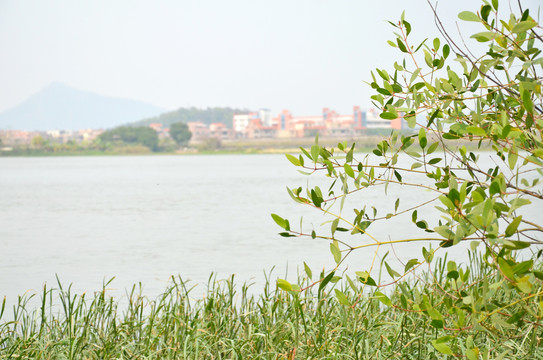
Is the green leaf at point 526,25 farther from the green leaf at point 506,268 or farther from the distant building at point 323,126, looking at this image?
the distant building at point 323,126

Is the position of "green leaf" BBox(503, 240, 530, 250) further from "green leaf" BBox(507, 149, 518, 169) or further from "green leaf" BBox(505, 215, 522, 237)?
"green leaf" BBox(507, 149, 518, 169)

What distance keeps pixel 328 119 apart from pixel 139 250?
93.1m

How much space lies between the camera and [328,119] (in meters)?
103

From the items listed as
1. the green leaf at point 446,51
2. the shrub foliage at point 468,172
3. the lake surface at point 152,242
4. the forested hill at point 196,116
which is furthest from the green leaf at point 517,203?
the forested hill at point 196,116

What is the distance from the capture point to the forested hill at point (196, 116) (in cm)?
14038

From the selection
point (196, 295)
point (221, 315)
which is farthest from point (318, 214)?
point (221, 315)

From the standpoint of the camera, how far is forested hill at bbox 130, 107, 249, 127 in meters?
140

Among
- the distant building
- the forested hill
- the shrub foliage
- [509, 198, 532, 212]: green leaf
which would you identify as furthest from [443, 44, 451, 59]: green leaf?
the forested hill

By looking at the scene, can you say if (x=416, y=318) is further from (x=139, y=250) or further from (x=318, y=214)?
(x=318, y=214)

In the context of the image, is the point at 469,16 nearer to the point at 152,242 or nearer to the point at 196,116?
the point at 152,242

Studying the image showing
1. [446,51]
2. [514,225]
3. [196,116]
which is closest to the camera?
[514,225]

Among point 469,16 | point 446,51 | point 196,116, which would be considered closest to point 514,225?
point 469,16

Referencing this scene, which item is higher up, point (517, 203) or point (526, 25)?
point (526, 25)

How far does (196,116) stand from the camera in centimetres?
14212
